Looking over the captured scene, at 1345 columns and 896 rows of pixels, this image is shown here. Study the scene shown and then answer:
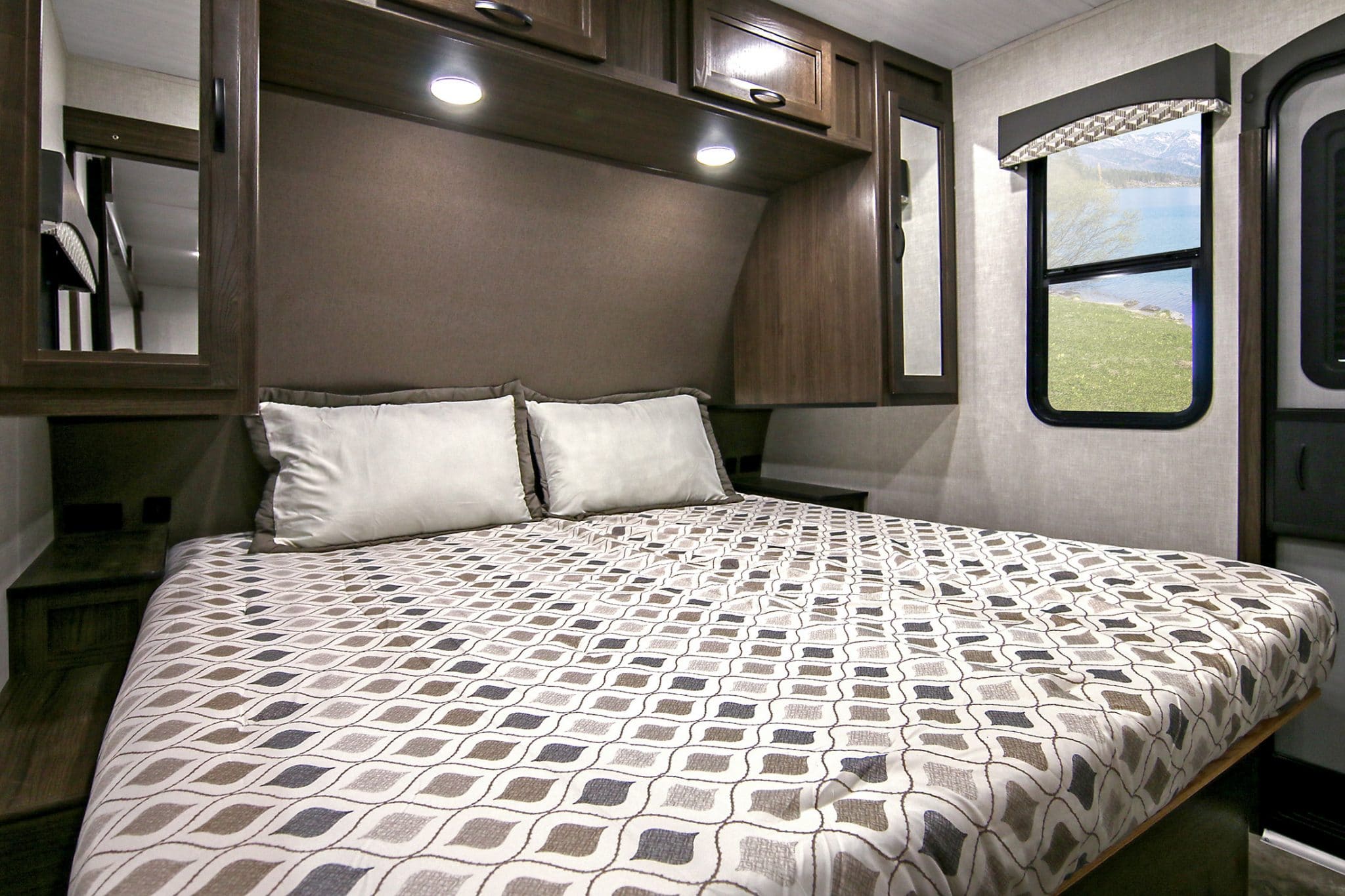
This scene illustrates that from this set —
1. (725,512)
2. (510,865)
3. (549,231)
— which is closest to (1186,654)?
(510,865)

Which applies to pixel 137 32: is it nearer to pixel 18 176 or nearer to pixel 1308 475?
pixel 18 176

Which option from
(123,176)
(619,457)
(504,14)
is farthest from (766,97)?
(123,176)

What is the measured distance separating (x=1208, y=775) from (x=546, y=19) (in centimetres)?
213

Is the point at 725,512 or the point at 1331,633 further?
the point at 725,512

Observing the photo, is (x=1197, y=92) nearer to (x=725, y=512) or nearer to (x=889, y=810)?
(x=725, y=512)

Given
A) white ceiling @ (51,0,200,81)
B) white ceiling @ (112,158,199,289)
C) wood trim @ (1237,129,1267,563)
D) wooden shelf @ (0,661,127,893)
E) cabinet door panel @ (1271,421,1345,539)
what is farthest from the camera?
wood trim @ (1237,129,1267,563)

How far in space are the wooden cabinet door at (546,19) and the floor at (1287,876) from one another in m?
2.70

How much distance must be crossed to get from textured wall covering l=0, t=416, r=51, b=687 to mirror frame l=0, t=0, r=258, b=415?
10.0 inches

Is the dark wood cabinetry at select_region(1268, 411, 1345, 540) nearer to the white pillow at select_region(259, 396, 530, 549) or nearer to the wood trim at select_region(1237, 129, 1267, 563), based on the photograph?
the wood trim at select_region(1237, 129, 1267, 563)

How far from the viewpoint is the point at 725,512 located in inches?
100

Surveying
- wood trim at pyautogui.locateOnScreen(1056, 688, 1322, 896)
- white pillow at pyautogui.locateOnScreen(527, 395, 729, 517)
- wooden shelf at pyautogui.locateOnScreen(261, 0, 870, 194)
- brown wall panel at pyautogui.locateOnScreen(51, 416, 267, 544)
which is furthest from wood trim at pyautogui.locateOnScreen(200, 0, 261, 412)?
wood trim at pyautogui.locateOnScreen(1056, 688, 1322, 896)

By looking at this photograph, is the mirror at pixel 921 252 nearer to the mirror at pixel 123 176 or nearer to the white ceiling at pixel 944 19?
the white ceiling at pixel 944 19

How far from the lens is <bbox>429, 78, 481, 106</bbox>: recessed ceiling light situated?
193cm

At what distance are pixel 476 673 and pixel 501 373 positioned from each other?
1.80 m
